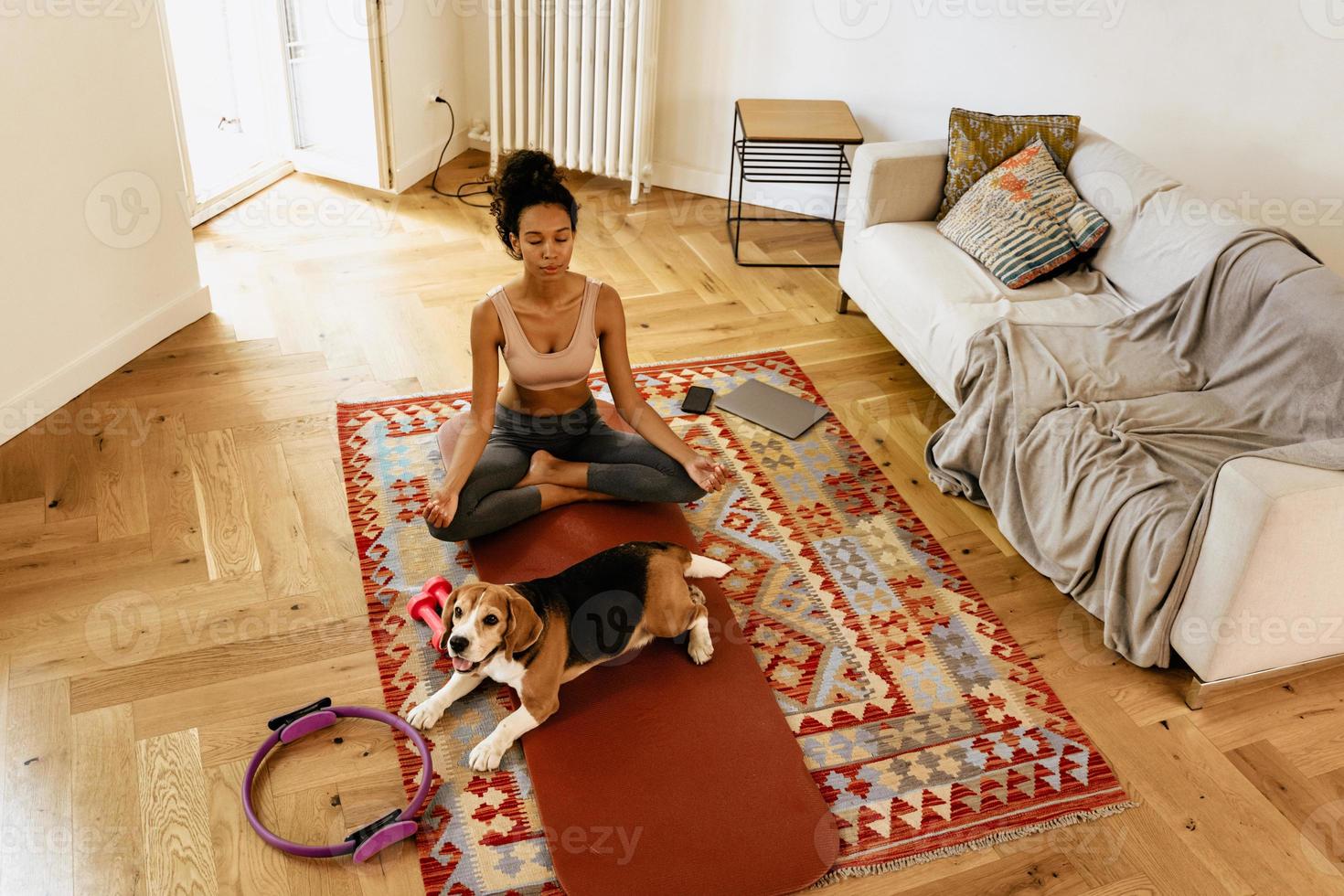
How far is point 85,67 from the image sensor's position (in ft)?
9.32

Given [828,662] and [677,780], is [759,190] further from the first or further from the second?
[677,780]

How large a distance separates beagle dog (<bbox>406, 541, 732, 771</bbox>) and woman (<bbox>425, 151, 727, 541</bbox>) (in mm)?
301

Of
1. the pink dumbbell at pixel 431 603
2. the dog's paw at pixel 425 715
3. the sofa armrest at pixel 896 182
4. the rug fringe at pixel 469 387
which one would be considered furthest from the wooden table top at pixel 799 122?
the dog's paw at pixel 425 715

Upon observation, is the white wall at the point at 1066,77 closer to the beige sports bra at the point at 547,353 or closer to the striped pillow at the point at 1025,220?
the striped pillow at the point at 1025,220

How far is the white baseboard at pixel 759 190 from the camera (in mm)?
4273

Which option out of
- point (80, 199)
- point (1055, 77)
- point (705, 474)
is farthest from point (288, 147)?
point (1055, 77)

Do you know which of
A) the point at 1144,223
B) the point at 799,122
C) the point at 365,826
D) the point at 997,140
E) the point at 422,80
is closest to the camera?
the point at 365,826

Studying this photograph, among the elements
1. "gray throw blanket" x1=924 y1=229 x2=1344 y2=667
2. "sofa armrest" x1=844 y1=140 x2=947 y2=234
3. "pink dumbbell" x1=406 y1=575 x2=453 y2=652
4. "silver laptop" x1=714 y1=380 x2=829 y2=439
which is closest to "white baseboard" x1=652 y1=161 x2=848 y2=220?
→ "sofa armrest" x1=844 y1=140 x2=947 y2=234

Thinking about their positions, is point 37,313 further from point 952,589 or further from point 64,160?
point 952,589

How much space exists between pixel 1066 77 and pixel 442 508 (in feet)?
8.08

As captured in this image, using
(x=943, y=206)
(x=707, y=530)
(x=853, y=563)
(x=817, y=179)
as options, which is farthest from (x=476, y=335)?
(x=817, y=179)

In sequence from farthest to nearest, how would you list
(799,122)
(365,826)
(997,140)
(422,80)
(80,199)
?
(422,80) → (799,122) → (997,140) → (80,199) → (365,826)

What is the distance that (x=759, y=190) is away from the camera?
14.4 feet

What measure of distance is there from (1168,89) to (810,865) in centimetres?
256
